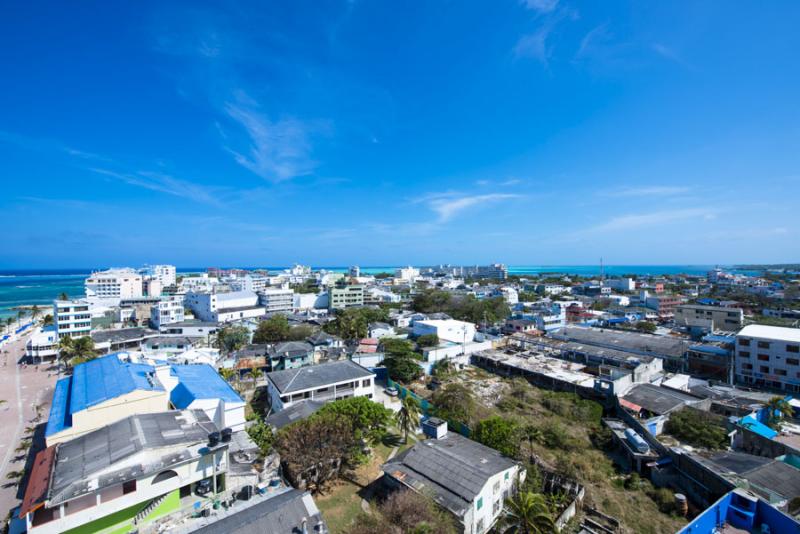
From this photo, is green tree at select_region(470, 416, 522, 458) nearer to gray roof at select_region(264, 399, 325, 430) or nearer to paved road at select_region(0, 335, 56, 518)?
gray roof at select_region(264, 399, 325, 430)

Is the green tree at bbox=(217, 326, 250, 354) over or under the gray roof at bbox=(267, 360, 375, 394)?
under

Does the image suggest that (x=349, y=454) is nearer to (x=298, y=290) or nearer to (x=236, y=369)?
(x=236, y=369)

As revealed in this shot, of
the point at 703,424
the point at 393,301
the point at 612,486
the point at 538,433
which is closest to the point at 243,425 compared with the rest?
the point at 538,433

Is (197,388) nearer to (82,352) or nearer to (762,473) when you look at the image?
(82,352)

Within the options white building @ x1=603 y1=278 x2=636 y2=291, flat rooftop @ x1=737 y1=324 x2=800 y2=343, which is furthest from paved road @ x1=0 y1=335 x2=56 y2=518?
white building @ x1=603 y1=278 x2=636 y2=291

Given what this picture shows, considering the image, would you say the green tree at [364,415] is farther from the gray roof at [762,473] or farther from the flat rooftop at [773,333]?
the flat rooftop at [773,333]

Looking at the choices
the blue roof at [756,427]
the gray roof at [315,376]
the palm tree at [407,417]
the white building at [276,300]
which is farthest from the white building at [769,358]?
the white building at [276,300]

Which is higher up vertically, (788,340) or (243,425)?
(788,340)

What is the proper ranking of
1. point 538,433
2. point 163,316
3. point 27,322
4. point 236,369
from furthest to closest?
point 27,322 < point 163,316 < point 236,369 < point 538,433
